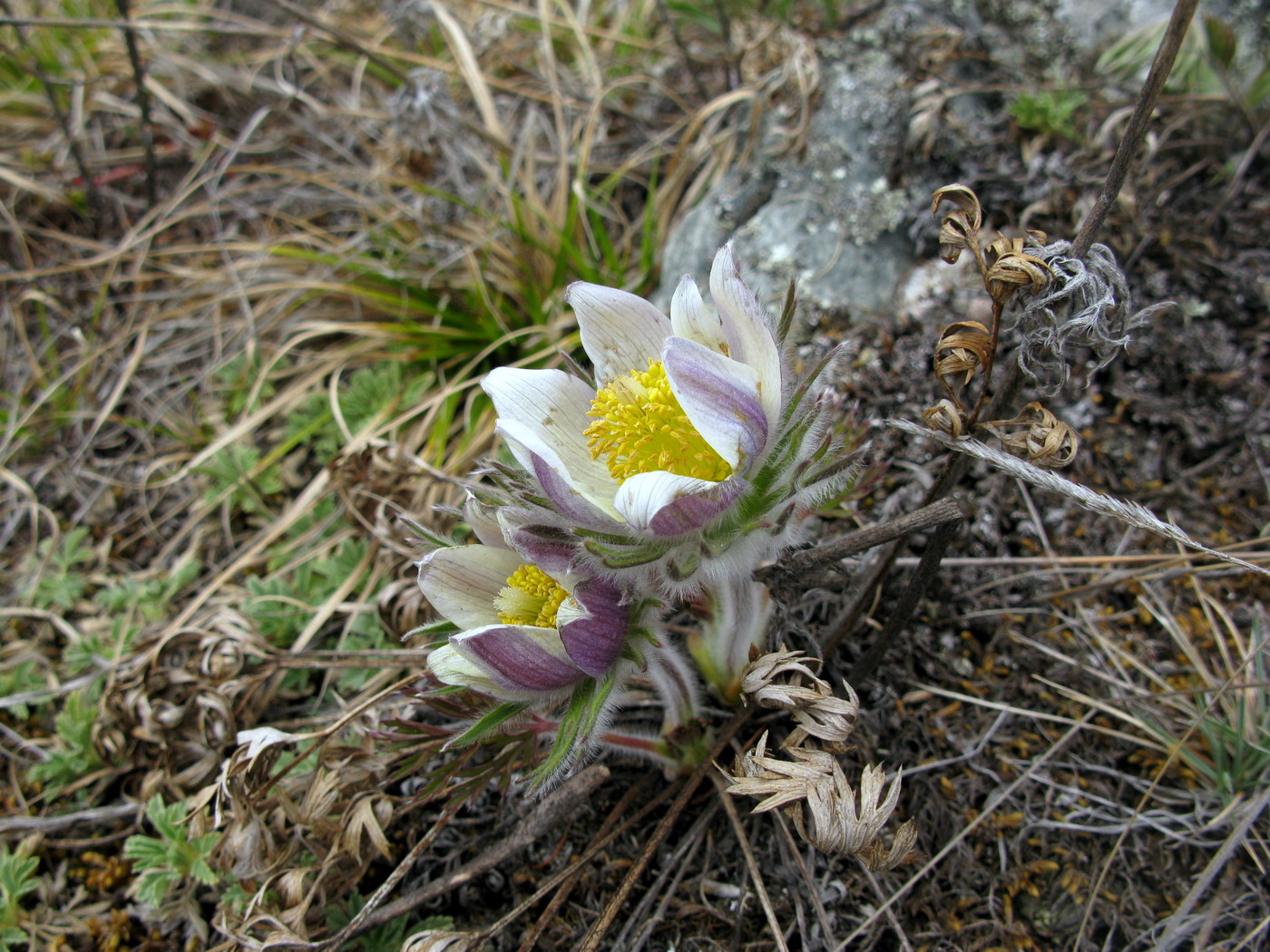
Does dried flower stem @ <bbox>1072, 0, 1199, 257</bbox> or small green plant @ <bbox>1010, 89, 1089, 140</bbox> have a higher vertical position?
dried flower stem @ <bbox>1072, 0, 1199, 257</bbox>

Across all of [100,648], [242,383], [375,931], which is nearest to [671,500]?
[375,931]

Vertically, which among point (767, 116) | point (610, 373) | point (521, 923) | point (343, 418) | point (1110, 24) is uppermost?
point (1110, 24)

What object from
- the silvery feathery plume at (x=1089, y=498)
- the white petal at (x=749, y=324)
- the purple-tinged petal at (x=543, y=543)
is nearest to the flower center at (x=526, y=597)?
the purple-tinged petal at (x=543, y=543)

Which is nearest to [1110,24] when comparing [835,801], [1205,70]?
[1205,70]

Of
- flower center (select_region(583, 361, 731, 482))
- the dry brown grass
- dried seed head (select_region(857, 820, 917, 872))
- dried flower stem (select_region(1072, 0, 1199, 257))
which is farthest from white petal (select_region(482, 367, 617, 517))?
dried flower stem (select_region(1072, 0, 1199, 257))

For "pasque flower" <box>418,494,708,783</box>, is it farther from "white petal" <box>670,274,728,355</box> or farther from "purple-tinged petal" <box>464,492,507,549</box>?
"white petal" <box>670,274,728,355</box>

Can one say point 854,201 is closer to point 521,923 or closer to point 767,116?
point 767,116

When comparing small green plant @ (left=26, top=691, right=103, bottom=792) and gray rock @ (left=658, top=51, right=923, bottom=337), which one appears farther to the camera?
gray rock @ (left=658, top=51, right=923, bottom=337)

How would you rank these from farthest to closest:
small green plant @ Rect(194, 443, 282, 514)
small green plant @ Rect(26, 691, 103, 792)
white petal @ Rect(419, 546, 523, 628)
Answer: small green plant @ Rect(194, 443, 282, 514)
small green plant @ Rect(26, 691, 103, 792)
white petal @ Rect(419, 546, 523, 628)
